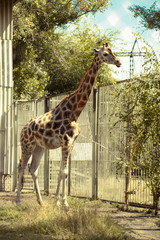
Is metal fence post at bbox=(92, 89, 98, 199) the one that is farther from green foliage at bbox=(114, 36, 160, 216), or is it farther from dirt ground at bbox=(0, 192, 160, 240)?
green foliage at bbox=(114, 36, 160, 216)

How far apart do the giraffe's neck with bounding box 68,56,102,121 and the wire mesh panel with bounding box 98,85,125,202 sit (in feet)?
2.07

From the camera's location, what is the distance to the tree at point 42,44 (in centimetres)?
1767

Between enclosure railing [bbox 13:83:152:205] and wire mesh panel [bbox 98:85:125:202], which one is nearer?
enclosure railing [bbox 13:83:152:205]

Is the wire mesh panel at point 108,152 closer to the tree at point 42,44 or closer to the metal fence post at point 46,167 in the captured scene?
the metal fence post at point 46,167

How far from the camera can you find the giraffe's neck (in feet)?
25.2

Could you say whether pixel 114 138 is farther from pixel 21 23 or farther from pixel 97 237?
pixel 21 23

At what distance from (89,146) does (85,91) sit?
6.78 ft

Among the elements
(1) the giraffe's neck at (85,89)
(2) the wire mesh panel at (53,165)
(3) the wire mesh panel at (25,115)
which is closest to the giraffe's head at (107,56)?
(1) the giraffe's neck at (85,89)

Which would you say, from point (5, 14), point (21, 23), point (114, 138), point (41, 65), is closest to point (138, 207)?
point (114, 138)

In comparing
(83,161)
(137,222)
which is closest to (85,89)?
(83,161)

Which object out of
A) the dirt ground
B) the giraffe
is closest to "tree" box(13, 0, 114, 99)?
the giraffe

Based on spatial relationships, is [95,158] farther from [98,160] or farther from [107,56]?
[107,56]

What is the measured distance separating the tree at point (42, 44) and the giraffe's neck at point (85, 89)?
9591 millimetres

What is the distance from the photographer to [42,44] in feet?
65.2
